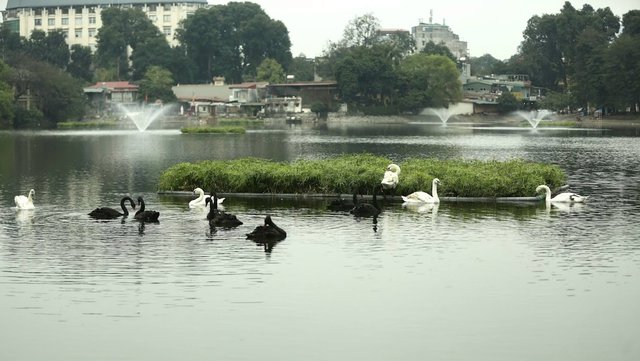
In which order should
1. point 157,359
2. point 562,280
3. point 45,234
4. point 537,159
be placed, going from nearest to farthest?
point 157,359, point 562,280, point 45,234, point 537,159

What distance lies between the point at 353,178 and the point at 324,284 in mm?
17015

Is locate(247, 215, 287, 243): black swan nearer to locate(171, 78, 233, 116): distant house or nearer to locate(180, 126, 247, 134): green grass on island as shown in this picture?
locate(180, 126, 247, 134): green grass on island

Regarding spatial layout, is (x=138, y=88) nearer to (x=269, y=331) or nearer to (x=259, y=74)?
(x=259, y=74)

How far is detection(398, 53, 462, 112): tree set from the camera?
6895 inches

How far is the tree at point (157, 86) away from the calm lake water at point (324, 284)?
145594mm

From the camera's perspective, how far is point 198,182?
42.2 meters

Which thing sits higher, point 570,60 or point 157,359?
point 570,60

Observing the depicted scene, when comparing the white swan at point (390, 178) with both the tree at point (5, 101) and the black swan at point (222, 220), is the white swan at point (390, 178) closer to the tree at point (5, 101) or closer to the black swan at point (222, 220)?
the black swan at point (222, 220)

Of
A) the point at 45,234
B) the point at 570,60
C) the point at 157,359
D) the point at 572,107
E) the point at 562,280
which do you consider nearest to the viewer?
the point at 157,359

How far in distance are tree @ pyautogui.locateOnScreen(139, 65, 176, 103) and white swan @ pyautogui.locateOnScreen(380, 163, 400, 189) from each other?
147 metres

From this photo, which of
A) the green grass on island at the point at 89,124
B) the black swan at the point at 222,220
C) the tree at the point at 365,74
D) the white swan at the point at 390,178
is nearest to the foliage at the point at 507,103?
the tree at the point at 365,74

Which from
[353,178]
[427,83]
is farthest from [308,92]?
[353,178]

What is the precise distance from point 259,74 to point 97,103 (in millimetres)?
28906

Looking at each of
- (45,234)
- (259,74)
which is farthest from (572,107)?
(45,234)
